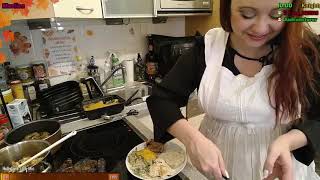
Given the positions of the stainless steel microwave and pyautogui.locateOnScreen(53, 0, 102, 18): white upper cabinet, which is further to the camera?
the stainless steel microwave

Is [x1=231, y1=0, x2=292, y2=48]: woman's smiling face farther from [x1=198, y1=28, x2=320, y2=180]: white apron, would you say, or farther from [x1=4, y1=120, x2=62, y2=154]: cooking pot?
[x1=4, y1=120, x2=62, y2=154]: cooking pot

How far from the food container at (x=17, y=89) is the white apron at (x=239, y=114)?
3.34ft

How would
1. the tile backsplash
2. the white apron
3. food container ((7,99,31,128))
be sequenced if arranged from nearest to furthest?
the white apron, food container ((7,99,31,128)), the tile backsplash

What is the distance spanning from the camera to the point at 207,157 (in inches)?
21.1

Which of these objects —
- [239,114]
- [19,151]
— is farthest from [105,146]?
[239,114]

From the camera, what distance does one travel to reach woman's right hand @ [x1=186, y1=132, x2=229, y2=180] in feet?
1.72

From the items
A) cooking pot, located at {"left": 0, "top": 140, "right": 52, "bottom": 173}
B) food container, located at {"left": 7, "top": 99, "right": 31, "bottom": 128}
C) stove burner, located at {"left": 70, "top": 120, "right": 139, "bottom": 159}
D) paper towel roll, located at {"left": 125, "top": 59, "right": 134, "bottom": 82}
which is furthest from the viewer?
paper towel roll, located at {"left": 125, "top": 59, "right": 134, "bottom": 82}

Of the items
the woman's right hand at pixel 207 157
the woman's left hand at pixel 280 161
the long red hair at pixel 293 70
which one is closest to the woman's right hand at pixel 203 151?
the woman's right hand at pixel 207 157

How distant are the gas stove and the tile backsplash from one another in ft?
1.97

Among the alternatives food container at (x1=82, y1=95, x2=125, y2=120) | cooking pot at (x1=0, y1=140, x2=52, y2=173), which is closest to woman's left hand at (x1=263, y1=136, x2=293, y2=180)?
cooking pot at (x1=0, y1=140, x2=52, y2=173)

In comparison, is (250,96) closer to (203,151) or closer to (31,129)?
(203,151)

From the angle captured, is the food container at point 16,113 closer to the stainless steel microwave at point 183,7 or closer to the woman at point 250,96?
the woman at point 250,96

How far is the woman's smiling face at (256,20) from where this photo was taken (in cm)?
54

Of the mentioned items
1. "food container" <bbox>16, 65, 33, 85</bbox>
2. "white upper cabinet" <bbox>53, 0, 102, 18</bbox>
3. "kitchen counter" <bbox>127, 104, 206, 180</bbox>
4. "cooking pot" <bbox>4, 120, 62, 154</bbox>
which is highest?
"white upper cabinet" <bbox>53, 0, 102, 18</bbox>
